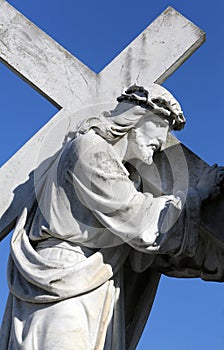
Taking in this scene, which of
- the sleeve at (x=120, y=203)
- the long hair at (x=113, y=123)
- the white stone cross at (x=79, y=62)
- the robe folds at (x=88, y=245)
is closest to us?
the robe folds at (x=88, y=245)

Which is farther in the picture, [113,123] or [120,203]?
[113,123]

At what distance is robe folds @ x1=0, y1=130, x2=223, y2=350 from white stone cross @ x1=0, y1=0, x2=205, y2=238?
796 mm

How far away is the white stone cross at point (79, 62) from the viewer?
7586 mm

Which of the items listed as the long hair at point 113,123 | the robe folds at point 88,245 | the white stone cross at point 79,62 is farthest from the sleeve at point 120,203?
the white stone cross at point 79,62

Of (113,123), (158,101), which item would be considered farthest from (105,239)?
(158,101)

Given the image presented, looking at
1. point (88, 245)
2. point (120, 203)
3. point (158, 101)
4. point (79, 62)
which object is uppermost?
point (79, 62)

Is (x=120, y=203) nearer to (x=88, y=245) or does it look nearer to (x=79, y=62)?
→ (x=88, y=245)

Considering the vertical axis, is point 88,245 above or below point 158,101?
below

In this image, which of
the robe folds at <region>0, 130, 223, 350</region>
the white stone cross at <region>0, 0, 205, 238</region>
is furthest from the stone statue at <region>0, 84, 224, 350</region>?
Result: the white stone cross at <region>0, 0, 205, 238</region>

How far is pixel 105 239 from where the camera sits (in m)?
6.64

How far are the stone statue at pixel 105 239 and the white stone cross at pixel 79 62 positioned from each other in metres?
0.60

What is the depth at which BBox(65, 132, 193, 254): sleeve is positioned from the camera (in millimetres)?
6566

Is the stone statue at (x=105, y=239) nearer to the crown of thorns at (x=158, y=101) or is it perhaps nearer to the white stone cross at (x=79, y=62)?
the crown of thorns at (x=158, y=101)

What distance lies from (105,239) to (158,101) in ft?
2.79
